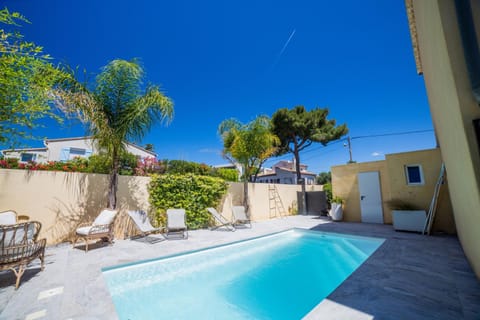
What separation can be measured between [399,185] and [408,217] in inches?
60.6

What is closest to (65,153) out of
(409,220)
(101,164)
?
(101,164)

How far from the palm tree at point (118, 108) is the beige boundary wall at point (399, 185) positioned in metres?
9.28

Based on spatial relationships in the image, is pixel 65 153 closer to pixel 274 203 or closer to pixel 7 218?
pixel 7 218

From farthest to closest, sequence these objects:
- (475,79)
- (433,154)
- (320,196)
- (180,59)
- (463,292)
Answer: (320,196) → (180,59) → (433,154) → (463,292) → (475,79)

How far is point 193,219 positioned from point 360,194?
27.4 ft

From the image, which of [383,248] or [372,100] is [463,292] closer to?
[383,248]

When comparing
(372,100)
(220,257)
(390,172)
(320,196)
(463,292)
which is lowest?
(220,257)

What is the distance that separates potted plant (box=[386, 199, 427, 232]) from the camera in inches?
268

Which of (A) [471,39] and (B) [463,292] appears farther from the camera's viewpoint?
(B) [463,292]

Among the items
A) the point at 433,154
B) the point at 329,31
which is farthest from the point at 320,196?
the point at 329,31

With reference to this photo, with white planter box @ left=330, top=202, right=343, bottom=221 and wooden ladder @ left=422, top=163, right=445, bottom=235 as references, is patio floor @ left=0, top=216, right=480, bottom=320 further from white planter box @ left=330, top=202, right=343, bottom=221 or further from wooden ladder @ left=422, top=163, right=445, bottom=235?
white planter box @ left=330, top=202, right=343, bottom=221

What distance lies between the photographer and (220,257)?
536 cm

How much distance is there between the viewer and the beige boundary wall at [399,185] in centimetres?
698

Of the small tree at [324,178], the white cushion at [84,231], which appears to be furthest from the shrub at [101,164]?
the small tree at [324,178]
